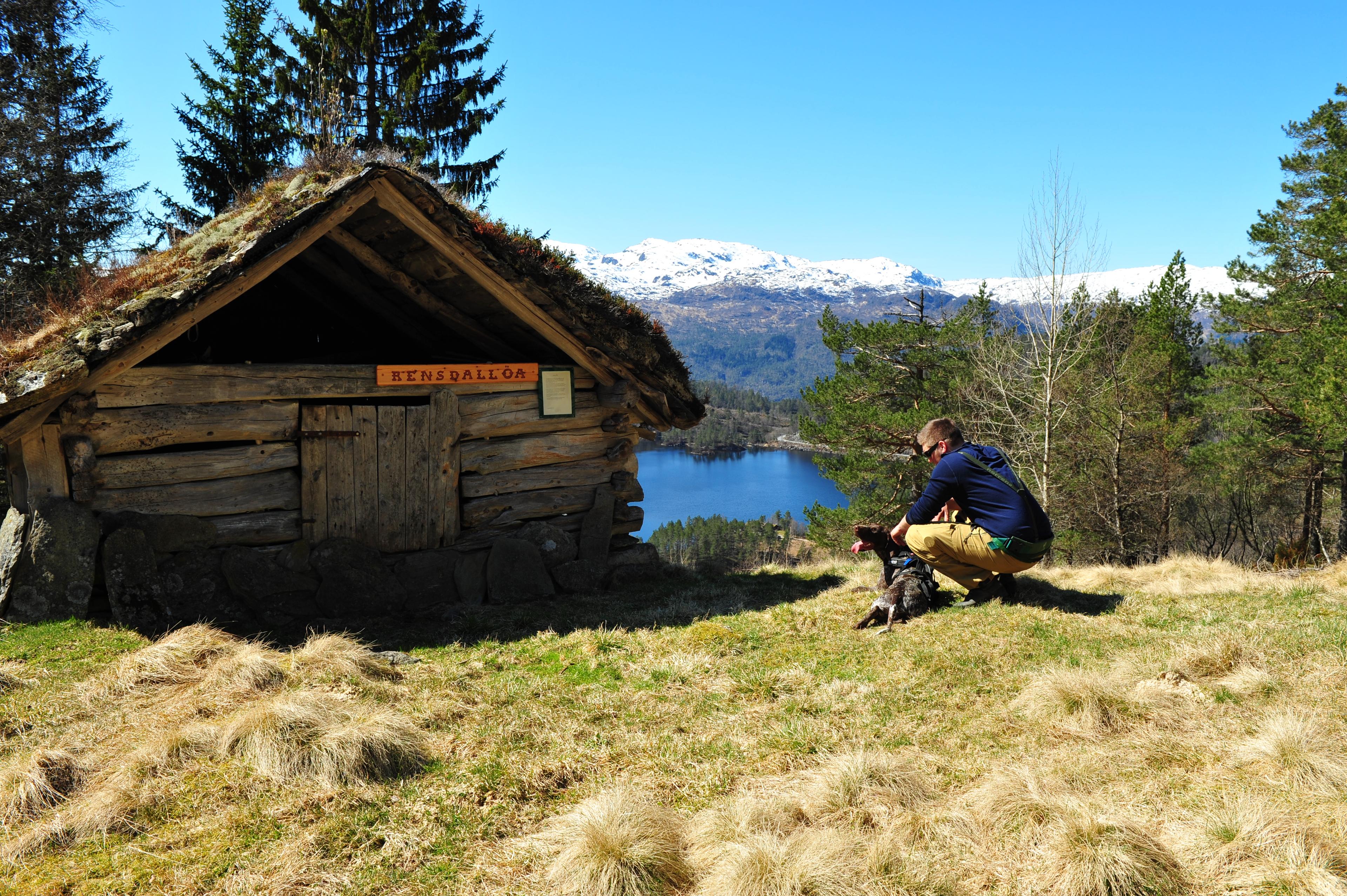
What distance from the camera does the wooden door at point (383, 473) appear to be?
774cm

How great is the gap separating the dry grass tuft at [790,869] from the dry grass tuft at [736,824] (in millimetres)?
84

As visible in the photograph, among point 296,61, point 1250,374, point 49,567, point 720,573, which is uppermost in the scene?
point 296,61

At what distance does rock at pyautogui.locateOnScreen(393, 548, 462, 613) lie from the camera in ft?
26.0

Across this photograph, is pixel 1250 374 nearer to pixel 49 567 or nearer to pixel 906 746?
pixel 906 746

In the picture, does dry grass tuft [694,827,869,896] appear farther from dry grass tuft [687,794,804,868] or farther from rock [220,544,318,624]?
rock [220,544,318,624]

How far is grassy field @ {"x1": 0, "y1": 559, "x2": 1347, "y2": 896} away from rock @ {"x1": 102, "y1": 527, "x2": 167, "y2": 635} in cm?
33

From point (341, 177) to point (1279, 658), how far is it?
26.8 ft

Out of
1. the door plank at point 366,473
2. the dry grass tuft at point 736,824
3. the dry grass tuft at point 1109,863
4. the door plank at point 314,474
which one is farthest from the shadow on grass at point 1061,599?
the door plank at point 314,474

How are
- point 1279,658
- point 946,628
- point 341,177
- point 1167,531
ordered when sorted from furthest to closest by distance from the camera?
point 1167,531
point 341,177
point 946,628
point 1279,658

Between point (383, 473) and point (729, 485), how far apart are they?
9063 cm

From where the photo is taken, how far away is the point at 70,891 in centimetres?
298

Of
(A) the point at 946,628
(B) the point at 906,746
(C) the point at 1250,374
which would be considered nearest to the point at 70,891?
(B) the point at 906,746

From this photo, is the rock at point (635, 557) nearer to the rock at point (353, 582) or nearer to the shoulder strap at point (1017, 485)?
the rock at point (353, 582)

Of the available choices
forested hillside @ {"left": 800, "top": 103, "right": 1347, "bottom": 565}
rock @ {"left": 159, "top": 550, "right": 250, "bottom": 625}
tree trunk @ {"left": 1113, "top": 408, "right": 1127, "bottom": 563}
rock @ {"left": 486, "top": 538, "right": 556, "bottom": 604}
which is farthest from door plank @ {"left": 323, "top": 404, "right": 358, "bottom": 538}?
tree trunk @ {"left": 1113, "top": 408, "right": 1127, "bottom": 563}
